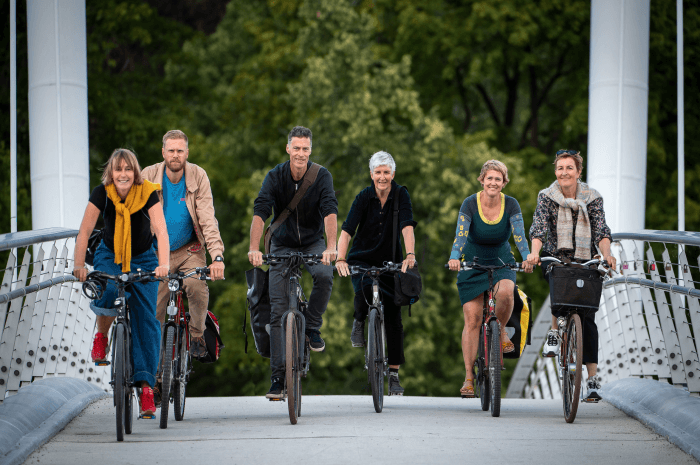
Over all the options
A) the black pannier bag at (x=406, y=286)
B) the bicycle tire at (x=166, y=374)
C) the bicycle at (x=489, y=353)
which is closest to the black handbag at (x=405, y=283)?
the black pannier bag at (x=406, y=286)

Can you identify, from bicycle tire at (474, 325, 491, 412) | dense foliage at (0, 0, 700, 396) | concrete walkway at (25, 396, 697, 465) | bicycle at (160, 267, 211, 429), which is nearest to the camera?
concrete walkway at (25, 396, 697, 465)

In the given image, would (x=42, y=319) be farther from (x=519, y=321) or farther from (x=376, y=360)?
(x=519, y=321)

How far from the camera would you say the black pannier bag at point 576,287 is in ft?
23.1

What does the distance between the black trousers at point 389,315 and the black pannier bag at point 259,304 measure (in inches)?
39.5

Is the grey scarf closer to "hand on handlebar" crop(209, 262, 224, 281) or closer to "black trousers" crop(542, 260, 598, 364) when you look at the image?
"black trousers" crop(542, 260, 598, 364)

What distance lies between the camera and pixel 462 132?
23.8 metres

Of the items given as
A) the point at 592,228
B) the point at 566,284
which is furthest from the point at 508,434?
the point at 592,228

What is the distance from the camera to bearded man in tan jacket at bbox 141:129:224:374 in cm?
728

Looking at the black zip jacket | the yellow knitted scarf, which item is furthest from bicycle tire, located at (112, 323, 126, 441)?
the black zip jacket

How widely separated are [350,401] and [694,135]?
13956mm

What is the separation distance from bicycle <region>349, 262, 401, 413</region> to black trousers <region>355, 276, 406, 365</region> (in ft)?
1.54

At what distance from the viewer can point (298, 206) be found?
24.8 ft

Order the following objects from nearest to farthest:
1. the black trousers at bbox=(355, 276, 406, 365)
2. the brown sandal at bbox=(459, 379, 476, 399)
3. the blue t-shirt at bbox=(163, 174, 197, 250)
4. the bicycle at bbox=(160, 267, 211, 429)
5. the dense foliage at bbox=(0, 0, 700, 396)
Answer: the bicycle at bbox=(160, 267, 211, 429), the blue t-shirt at bbox=(163, 174, 197, 250), the brown sandal at bbox=(459, 379, 476, 399), the black trousers at bbox=(355, 276, 406, 365), the dense foliage at bbox=(0, 0, 700, 396)

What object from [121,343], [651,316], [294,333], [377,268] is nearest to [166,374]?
[121,343]
